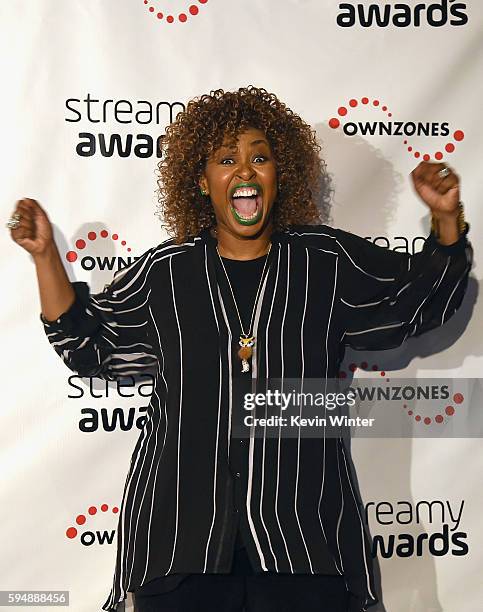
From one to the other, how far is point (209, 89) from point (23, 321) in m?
0.65

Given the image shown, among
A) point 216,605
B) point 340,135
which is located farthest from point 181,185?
point 216,605

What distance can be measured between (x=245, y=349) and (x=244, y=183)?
31 centimetres

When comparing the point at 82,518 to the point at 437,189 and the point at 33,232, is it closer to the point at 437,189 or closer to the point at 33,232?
the point at 33,232

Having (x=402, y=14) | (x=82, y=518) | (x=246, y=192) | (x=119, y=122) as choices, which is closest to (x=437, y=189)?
(x=246, y=192)

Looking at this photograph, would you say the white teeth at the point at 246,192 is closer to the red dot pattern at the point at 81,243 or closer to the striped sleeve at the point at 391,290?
the striped sleeve at the point at 391,290

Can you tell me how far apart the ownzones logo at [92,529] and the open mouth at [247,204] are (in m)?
0.73

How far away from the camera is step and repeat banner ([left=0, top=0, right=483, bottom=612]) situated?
6.27 ft

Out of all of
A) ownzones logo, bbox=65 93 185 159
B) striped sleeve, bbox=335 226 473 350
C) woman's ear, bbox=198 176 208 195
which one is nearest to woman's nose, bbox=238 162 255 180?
woman's ear, bbox=198 176 208 195

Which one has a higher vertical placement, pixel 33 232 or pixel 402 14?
pixel 402 14

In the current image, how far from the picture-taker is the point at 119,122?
1925 mm

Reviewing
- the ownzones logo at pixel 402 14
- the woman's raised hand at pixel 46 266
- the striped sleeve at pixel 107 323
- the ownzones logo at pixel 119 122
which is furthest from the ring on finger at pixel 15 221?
the ownzones logo at pixel 402 14

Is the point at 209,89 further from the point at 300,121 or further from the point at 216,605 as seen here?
the point at 216,605

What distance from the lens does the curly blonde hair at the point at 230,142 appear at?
5.64 feet

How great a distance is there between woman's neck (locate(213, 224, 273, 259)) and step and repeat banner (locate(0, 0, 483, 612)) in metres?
0.28
